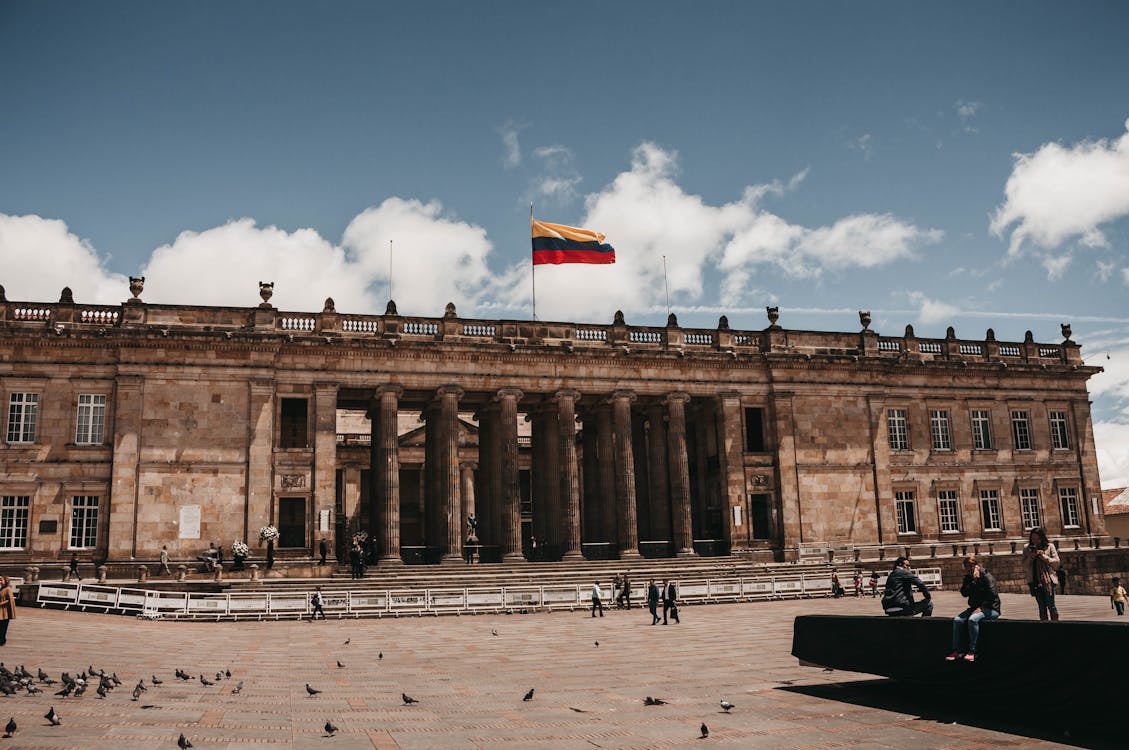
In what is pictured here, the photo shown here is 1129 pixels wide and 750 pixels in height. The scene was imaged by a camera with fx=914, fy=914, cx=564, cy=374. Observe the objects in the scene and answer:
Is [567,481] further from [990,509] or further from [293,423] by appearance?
[990,509]

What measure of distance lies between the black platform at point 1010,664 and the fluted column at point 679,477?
1145 inches

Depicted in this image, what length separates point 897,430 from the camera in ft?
154

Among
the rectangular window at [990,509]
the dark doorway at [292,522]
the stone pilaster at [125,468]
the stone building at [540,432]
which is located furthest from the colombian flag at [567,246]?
the rectangular window at [990,509]

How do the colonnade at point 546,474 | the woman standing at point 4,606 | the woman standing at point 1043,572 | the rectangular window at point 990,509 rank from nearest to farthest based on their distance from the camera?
1. the woman standing at point 1043,572
2. the woman standing at point 4,606
3. the colonnade at point 546,474
4. the rectangular window at point 990,509

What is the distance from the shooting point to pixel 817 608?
30078 millimetres

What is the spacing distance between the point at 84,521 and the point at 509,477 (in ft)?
56.3

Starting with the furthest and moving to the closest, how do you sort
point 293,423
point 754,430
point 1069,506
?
point 1069,506 → point 754,430 → point 293,423

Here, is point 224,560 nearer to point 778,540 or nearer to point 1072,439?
point 778,540

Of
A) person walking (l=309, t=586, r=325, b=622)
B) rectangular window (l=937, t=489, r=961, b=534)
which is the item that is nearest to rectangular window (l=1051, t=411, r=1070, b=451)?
rectangular window (l=937, t=489, r=961, b=534)

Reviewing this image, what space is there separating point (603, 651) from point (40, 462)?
27093 millimetres

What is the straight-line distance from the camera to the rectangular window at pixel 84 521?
118ft

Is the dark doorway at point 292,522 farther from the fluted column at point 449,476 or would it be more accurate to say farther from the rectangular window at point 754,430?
the rectangular window at point 754,430

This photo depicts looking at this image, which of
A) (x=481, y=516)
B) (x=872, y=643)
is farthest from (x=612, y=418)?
(x=872, y=643)

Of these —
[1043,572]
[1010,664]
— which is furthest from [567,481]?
[1010,664]
